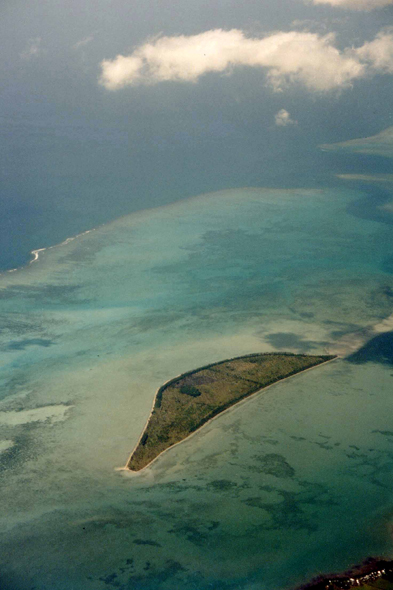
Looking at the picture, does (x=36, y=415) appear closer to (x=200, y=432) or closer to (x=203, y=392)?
(x=200, y=432)

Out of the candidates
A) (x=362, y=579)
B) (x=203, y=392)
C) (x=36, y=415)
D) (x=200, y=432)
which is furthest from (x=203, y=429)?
(x=362, y=579)

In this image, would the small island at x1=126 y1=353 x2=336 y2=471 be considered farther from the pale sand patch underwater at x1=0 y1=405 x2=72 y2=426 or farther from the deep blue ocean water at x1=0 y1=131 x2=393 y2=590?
the pale sand patch underwater at x1=0 y1=405 x2=72 y2=426

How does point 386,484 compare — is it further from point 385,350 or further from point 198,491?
point 385,350

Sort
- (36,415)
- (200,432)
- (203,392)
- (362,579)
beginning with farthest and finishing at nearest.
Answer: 1. (203,392)
2. (36,415)
3. (200,432)
4. (362,579)

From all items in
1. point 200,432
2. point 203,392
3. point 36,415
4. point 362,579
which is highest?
point 36,415

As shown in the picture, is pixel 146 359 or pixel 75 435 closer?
pixel 75 435

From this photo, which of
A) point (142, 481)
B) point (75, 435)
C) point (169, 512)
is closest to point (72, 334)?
point (75, 435)

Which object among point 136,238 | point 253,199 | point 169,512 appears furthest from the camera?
point 253,199
